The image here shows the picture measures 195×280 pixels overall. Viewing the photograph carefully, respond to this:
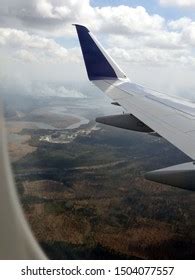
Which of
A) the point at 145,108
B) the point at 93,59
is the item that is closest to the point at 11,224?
the point at 145,108

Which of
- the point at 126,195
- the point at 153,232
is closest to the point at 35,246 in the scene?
the point at 153,232

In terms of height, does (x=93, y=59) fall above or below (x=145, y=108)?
above

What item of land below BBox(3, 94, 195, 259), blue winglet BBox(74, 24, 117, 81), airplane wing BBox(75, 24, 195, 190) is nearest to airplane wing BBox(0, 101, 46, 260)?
airplane wing BBox(75, 24, 195, 190)

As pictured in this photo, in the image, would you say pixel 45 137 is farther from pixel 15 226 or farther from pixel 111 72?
pixel 15 226

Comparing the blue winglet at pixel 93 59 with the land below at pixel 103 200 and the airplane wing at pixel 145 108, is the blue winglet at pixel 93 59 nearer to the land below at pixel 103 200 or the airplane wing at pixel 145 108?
the airplane wing at pixel 145 108

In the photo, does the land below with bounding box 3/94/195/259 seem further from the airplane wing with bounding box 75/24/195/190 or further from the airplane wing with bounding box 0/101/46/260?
the airplane wing with bounding box 0/101/46/260

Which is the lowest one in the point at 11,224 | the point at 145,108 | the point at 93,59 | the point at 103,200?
the point at 103,200

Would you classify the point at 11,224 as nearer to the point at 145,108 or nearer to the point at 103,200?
the point at 145,108
